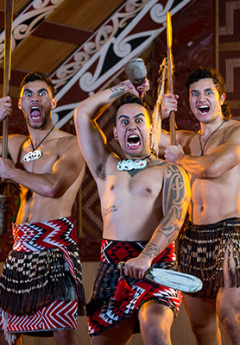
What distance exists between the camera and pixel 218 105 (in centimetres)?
382

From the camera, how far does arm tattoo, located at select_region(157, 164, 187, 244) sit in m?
2.96

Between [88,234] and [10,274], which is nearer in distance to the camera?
[10,274]

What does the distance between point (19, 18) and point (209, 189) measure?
1.75 m

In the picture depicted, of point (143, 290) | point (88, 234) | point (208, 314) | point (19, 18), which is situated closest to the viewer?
point (143, 290)

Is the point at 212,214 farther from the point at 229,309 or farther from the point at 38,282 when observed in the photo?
the point at 38,282

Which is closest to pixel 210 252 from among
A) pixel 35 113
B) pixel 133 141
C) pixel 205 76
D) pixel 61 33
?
pixel 133 141

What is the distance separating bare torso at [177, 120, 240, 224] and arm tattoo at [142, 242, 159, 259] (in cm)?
81

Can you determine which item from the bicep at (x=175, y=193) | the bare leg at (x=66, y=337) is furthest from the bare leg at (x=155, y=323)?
the bare leg at (x=66, y=337)

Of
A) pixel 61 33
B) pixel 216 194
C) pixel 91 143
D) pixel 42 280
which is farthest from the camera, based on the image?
pixel 61 33

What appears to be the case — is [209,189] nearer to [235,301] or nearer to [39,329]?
[235,301]

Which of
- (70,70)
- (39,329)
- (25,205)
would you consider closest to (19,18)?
(70,70)

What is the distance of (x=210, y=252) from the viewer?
362 cm

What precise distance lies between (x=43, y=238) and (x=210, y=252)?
0.86 m

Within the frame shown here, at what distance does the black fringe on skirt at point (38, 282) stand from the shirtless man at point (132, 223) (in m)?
0.34
